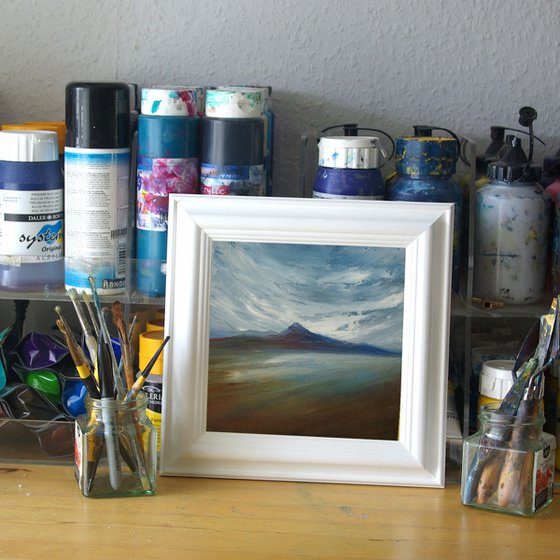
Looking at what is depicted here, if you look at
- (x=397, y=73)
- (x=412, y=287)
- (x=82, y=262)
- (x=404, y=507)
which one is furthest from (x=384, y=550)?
(x=397, y=73)

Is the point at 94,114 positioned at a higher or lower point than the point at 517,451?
higher

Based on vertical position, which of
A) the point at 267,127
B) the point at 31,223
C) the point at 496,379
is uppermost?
the point at 267,127

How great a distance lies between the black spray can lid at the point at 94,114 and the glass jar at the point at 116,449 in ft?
0.84

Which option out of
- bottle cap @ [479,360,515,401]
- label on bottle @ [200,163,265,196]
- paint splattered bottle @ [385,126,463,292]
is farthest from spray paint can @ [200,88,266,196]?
bottle cap @ [479,360,515,401]

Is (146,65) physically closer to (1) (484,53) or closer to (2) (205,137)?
(2) (205,137)

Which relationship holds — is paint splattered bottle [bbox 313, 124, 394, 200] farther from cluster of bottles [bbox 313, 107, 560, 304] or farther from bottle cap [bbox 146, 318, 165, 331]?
bottle cap [bbox 146, 318, 165, 331]

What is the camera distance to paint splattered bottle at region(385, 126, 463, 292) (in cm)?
95

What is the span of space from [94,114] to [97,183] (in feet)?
0.23

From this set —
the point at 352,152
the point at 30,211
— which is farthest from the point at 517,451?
the point at 30,211

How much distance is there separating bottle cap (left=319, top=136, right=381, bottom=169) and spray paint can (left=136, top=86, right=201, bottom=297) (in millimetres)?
139

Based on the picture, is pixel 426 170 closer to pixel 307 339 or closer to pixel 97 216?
pixel 307 339

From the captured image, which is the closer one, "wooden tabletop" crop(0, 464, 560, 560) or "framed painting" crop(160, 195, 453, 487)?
"wooden tabletop" crop(0, 464, 560, 560)

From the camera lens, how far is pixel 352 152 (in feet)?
3.09

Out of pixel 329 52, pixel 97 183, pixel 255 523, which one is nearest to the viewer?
pixel 255 523
